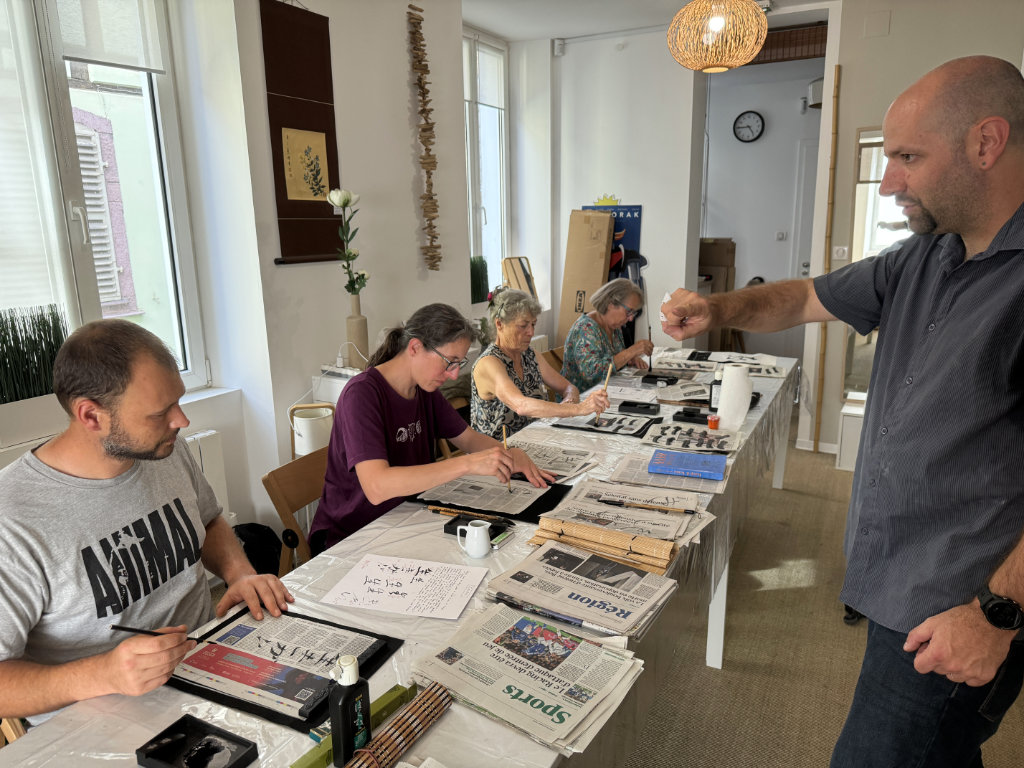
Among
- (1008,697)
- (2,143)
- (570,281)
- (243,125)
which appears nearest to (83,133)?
(2,143)

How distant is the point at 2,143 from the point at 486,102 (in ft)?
12.1

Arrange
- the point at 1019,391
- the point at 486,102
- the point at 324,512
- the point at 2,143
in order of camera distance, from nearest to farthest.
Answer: the point at 1019,391 < the point at 324,512 < the point at 2,143 < the point at 486,102

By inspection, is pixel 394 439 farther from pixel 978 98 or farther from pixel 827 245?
pixel 827 245

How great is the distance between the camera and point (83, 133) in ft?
8.65

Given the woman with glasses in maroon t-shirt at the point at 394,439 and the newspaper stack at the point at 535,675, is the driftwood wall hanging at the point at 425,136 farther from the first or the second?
the newspaper stack at the point at 535,675

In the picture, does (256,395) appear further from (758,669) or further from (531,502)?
(758,669)

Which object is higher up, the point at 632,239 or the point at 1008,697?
the point at 632,239

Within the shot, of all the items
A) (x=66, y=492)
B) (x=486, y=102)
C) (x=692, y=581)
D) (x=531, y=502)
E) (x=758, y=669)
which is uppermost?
(x=486, y=102)

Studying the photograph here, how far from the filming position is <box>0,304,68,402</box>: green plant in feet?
7.73

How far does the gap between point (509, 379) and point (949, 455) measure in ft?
5.86

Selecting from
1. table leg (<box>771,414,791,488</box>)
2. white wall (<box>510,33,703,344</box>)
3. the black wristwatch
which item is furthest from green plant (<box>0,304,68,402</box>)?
white wall (<box>510,33,703,344</box>)

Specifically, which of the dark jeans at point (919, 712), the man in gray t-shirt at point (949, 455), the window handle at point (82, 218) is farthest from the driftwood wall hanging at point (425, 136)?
the dark jeans at point (919, 712)

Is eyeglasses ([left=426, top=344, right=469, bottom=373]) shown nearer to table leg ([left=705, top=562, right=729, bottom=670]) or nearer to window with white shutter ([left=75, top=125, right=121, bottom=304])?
table leg ([left=705, top=562, right=729, bottom=670])

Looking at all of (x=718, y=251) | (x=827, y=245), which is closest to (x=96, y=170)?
(x=827, y=245)
